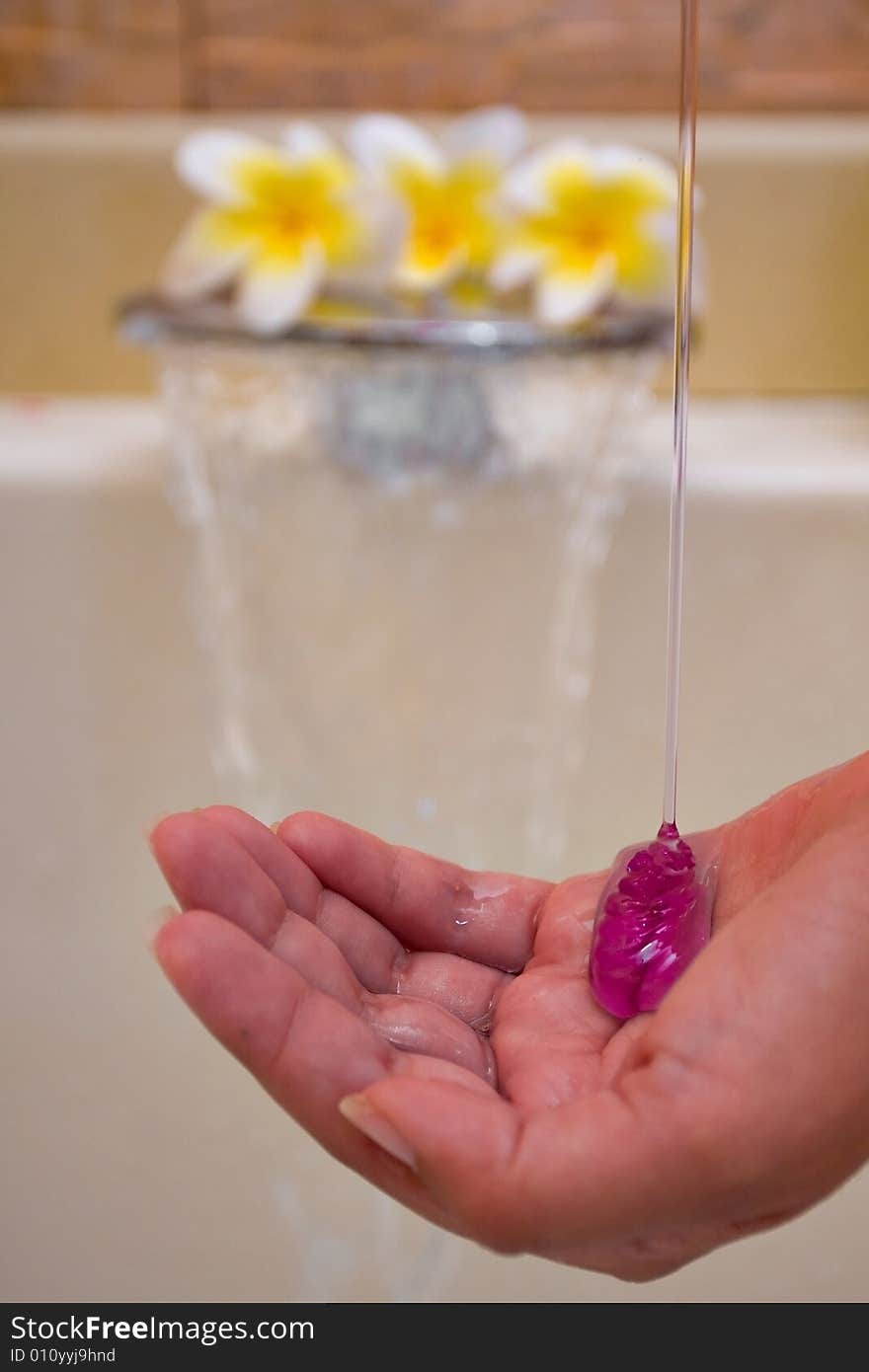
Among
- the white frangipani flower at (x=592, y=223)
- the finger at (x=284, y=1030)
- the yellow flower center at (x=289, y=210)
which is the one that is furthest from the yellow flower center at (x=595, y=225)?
the finger at (x=284, y=1030)

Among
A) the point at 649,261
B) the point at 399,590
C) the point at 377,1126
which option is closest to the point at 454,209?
the point at 649,261

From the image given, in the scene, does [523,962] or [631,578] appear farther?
[631,578]

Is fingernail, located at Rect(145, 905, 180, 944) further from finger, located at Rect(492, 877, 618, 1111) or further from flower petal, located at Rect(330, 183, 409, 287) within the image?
flower petal, located at Rect(330, 183, 409, 287)

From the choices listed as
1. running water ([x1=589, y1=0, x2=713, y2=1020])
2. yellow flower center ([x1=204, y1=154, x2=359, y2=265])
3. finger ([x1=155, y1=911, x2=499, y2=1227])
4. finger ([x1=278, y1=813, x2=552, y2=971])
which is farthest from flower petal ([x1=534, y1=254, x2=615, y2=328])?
finger ([x1=155, y1=911, x2=499, y2=1227])

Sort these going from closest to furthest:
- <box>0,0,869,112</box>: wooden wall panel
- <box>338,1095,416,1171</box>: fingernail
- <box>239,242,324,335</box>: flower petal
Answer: <box>338,1095,416,1171</box>: fingernail → <box>239,242,324,335</box>: flower petal → <box>0,0,869,112</box>: wooden wall panel

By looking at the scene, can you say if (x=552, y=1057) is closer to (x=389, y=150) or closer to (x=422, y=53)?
(x=389, y=150)
